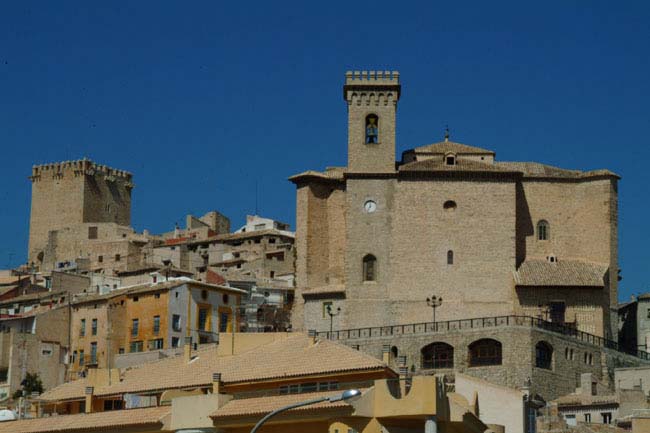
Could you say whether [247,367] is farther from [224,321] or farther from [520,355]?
[224,321]

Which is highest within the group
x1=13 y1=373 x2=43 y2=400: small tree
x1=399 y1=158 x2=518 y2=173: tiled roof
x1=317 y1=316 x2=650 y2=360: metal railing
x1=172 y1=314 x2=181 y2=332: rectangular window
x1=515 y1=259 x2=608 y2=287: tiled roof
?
x1=399 y1=158 x2=518 y2=173: tiled roof

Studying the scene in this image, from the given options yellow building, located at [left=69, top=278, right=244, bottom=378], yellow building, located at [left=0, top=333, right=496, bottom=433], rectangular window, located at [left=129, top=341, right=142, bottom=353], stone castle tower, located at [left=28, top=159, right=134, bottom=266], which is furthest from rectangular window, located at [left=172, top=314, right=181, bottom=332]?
stone castle tower, located at [left=28, top=159, right=134, bottom=266]

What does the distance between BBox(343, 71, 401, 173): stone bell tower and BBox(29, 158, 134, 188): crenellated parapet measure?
178ft

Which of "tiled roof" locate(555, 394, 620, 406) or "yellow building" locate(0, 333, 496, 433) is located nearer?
"yellow building" locate(0, 333, 496, 433)

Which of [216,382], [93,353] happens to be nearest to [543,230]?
[93,353]

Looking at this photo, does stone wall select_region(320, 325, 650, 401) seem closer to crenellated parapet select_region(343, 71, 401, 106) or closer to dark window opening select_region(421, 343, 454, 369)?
dark window opening select_region(421, 343, 454, 369)

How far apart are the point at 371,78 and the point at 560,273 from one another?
14989mm

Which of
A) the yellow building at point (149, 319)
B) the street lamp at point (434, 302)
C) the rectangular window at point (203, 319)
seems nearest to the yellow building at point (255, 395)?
the street lamp at point (434, 302)

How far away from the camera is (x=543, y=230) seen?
83.2 m

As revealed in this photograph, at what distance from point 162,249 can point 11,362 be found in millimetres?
30574

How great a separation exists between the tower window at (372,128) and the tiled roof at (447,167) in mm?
2210

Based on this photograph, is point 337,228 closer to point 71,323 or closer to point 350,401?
point 71,323

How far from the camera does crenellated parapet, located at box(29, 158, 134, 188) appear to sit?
Answer: 134 meters

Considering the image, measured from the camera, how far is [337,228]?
8394 cm
